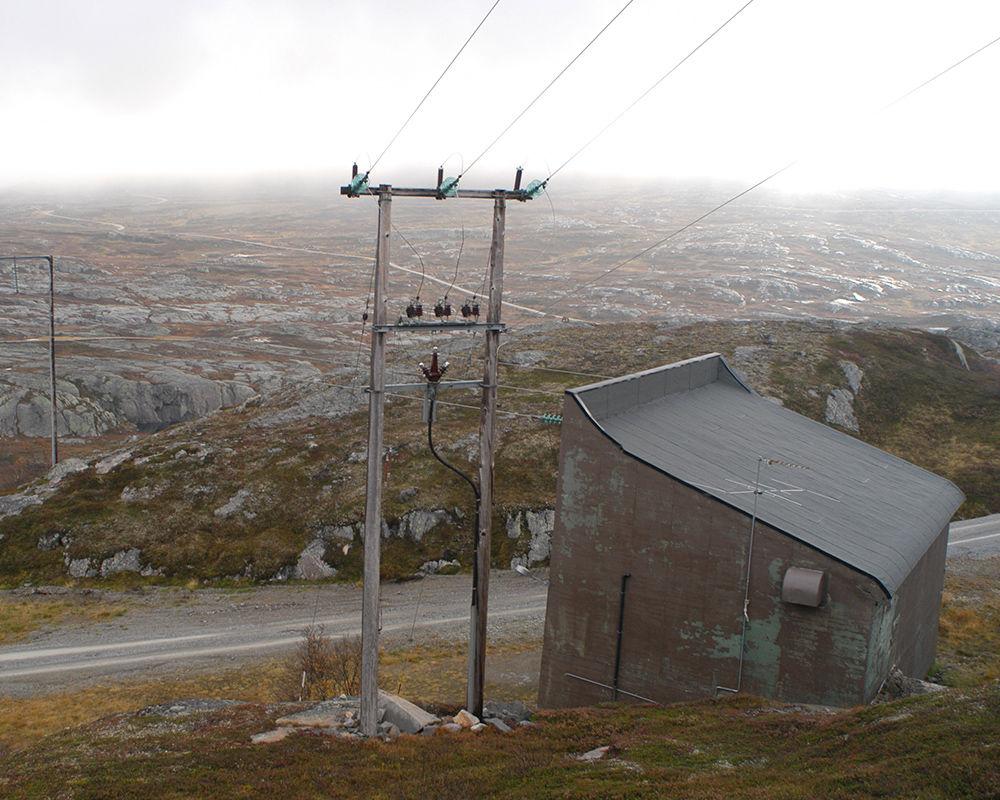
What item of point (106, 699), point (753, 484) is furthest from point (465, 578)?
point (753, 484)

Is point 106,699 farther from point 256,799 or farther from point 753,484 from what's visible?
point 753,484

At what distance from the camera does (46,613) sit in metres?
42.2

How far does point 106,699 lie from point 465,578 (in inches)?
773

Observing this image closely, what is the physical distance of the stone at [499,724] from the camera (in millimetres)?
20891

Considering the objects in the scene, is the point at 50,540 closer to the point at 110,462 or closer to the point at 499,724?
the point at 110,462

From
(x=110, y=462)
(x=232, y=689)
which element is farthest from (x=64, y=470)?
(x=232, y=689)

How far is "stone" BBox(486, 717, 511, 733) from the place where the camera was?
20891 mm

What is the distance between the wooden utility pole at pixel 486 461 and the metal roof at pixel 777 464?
6.23 metres

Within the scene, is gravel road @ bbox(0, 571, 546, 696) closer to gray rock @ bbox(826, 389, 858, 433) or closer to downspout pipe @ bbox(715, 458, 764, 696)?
downspout pipe @ bbox(715, 458, 764, 696)

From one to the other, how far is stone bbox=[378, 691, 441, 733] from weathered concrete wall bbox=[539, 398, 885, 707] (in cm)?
591

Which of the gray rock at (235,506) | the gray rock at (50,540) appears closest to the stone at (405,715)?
the gray rock at (235,506)

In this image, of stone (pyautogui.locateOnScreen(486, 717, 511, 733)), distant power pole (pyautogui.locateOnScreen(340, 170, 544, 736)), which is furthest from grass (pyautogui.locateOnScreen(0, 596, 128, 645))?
distant power pole (pyautogui.locateOnScreen(340, 170, 544, 736))

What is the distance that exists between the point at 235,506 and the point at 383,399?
35393 millimetres

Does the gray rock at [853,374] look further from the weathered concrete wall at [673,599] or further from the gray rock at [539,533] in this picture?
the weathered concrete wall at [673,599]
